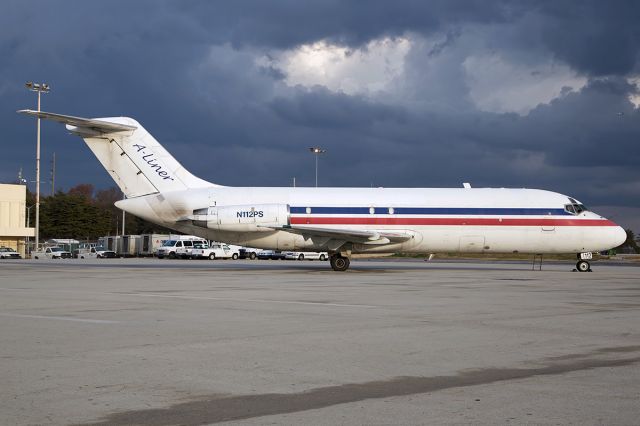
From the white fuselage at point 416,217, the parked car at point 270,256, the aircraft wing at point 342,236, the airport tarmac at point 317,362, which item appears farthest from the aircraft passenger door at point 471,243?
the parked car at point 270,256

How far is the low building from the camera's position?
268 ft

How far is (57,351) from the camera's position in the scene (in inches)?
389

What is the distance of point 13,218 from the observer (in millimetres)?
82875

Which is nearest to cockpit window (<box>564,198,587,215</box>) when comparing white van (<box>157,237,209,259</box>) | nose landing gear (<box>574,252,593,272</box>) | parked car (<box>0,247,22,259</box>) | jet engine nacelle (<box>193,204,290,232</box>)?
nose landing gear (<box>574,252,593,272</box>)

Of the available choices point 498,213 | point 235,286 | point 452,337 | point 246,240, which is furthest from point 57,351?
point 498,213

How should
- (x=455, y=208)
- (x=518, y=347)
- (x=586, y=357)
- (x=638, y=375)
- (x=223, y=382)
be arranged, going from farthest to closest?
(x=455, y=208), (x=518, y=347), (x=586, y=357), (x=638, y=375), (x=223, y=382)

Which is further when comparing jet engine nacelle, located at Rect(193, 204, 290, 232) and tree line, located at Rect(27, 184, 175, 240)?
tree line, located at Rect(27, 184, 175, 240)

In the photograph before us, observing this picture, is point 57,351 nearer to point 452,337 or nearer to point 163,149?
point 452,337

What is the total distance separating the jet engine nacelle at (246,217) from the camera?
34.5m

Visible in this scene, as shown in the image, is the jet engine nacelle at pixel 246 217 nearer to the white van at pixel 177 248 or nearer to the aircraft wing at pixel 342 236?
the aircraft wing at pixel 342 236

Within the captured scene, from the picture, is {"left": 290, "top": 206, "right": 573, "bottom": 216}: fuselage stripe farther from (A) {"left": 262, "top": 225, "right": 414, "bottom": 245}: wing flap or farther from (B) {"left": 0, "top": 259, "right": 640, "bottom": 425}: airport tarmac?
(B) {"left": 0, "top": 259, "right": 640, "bottom": 425}: airport tarmac

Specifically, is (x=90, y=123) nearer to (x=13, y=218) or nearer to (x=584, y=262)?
(x=584, y=262)

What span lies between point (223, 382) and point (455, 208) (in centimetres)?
2811

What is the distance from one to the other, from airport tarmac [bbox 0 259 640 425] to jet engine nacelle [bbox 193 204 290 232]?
16.3 m
